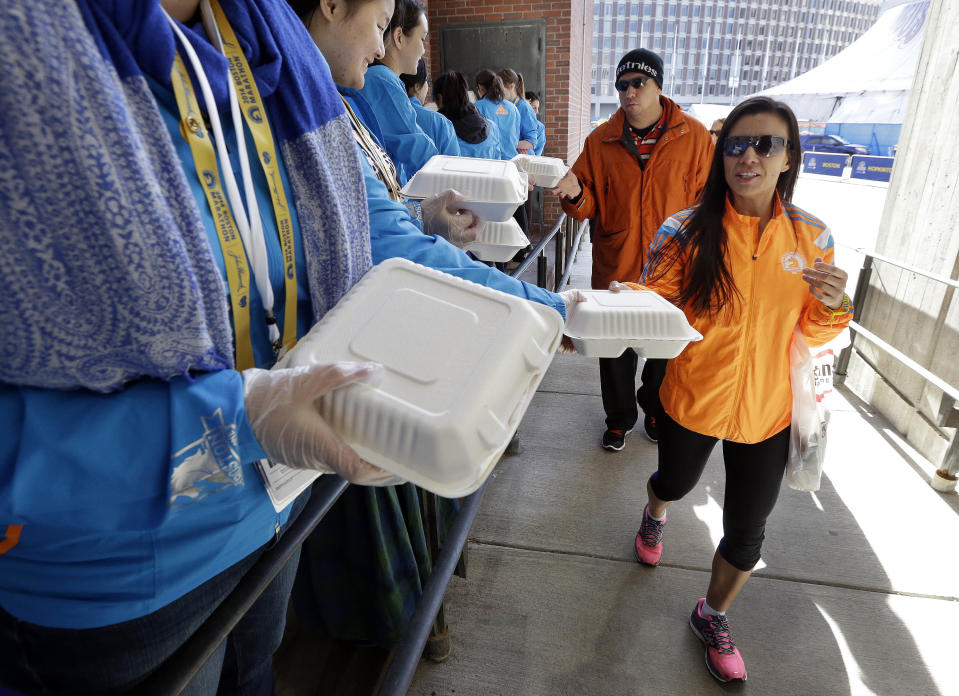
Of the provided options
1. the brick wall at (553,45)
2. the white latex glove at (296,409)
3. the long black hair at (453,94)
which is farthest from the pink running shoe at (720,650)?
the brick wall at (553,45)

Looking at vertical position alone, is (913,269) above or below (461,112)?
below

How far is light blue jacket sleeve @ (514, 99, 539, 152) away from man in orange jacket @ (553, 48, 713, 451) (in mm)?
3799

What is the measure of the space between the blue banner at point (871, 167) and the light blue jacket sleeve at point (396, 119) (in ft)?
68.3

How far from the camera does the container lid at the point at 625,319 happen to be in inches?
51.5

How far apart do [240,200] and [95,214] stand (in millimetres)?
246

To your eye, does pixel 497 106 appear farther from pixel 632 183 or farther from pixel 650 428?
pixel 650 428

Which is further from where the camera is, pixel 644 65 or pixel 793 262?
pixel 644 65

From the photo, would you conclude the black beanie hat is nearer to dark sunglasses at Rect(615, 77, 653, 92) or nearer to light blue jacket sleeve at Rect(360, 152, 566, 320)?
dark sunglasses at Rect(615, 77, 653, 92)

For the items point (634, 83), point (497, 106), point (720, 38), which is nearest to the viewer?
point (634, 83)

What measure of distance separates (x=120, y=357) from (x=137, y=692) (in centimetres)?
43

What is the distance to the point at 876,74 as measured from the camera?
85.3 ft

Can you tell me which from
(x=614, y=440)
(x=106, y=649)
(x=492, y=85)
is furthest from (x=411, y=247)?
(x=492, y=85)

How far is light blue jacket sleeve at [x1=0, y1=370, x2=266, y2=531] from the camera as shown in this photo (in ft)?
1.91

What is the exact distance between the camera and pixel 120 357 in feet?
2.01
